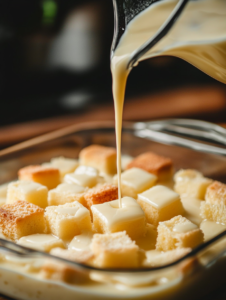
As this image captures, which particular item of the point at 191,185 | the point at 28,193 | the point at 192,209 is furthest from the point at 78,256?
the point at 191,185

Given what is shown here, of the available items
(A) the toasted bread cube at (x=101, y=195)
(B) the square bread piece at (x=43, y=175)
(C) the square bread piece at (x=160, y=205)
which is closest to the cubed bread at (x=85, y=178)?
(B) the square bread piece at (x=43, y=175)

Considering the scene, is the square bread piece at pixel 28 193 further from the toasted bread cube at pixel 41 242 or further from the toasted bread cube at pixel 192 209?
the toasted bread cube at pixel 192 209

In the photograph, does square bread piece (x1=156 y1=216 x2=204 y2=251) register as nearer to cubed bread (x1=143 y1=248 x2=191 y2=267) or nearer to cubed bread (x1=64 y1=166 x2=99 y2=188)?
cubed bread (x1=143 y1=248 x2=191 y2=267)

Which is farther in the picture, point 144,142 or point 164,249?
point 144,142

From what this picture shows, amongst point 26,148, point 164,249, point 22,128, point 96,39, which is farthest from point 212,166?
point 96,39

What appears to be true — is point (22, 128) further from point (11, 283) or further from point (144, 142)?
point (11, 283)

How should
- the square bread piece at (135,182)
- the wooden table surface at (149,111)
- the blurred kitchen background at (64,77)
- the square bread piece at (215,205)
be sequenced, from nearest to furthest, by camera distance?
1. the square bread piece at (215,205)
2. the square bread piece at (135,182)
3. the wooden table surface at (149,111)
4. the blurred kitchen background at (64,77)

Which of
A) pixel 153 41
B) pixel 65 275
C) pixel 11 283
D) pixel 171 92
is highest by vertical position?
pixel 153 41
